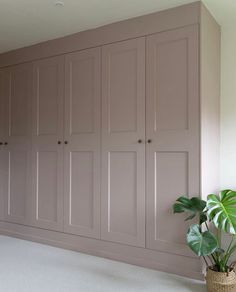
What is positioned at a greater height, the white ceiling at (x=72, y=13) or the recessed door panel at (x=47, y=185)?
the white ceiling at (x=72, y=13)

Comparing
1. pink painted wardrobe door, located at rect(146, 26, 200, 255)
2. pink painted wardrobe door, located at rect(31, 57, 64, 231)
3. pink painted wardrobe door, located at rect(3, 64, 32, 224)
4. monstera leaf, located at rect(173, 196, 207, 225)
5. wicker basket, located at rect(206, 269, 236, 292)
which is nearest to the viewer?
wicker basket, located at rect(206, 269, 236, 292)

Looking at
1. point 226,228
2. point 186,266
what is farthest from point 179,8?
point 186,266

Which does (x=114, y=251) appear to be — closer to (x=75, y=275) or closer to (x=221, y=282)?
(x=75, y=275)

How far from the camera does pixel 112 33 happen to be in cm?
271

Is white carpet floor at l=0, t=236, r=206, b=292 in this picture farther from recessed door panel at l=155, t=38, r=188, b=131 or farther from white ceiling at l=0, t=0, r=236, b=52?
white ceiling at l=0, t=0, r=236, b=52

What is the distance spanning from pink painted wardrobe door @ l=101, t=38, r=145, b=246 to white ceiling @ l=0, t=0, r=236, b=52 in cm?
26

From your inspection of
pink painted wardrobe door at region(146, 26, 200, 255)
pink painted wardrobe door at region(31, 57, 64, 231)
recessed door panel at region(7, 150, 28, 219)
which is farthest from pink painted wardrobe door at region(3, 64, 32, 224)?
pink painted wardrobe door at region(146, 26, 200, 255)

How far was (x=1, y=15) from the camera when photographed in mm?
2529

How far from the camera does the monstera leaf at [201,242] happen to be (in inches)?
73.5

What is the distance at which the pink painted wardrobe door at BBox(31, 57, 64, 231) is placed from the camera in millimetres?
3047

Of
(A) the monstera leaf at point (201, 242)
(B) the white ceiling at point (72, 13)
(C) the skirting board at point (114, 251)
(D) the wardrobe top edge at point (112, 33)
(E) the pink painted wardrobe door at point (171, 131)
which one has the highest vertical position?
(B) the white ceiling at point (72, 13)

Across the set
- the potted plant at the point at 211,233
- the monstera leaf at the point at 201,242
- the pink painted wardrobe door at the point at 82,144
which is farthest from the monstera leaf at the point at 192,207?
the pink painted wardrobe door at the point at 82,144

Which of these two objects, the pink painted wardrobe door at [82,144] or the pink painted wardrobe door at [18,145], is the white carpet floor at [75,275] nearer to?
the pink painted wardrobe door at [82,144]

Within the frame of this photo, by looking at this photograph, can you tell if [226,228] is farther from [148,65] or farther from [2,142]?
[2,142]
